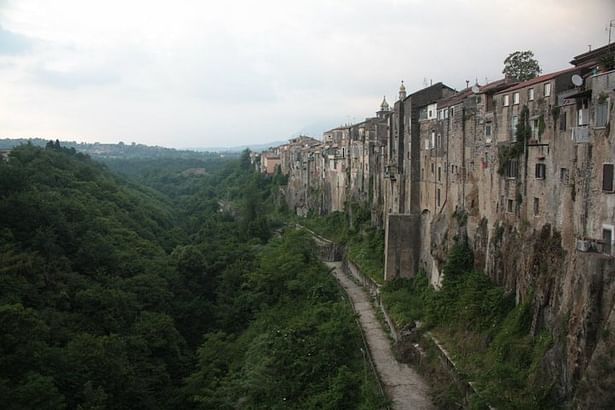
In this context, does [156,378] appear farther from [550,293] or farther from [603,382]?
[603,382]

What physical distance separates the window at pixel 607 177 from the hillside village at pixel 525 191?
0.05m

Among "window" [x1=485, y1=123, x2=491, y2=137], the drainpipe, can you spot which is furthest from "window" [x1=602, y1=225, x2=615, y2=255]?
the drainpipe

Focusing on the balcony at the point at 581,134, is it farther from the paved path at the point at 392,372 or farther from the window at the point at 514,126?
the paved path at the point at 392,372

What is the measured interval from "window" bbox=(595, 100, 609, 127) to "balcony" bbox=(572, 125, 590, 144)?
0.60 m

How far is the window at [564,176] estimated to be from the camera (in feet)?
65.1

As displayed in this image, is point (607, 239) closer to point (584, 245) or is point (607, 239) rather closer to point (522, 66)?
point (584, 245)

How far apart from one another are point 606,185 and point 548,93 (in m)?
5.65

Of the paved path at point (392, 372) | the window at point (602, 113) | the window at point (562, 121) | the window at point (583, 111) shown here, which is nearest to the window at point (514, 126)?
the window at point (562, 121)

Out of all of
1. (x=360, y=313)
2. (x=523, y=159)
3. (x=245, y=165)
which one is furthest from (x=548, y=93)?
(x=245, y=165)

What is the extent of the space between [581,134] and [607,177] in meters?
2.08

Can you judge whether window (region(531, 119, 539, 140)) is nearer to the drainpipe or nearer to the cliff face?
the cliff face

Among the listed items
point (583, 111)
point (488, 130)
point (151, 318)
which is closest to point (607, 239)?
point (583, 111)

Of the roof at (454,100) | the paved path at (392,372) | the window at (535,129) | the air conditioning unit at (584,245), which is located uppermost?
the roof at (454,100)

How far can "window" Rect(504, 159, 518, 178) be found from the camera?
79.8 feet
